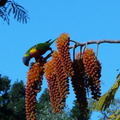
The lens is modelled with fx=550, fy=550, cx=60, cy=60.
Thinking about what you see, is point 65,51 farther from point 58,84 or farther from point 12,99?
point 12,99

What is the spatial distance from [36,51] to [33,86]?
3.7 inches

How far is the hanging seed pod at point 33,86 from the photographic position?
1443 mm

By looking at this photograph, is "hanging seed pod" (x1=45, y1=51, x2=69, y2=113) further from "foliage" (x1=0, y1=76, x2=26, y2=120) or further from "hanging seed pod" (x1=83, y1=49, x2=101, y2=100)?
"foliage" (x1=0, y1=76, x2=26, y2=120)

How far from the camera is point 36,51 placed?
1.49 metres

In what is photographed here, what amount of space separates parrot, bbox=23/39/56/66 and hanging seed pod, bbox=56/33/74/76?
33 mm

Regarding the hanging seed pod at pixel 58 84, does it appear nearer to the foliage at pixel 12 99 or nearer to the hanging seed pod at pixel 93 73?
the hanging seed pod at pixel 93 73

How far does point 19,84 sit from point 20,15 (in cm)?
2145

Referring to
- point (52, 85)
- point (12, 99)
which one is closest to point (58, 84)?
point (52, 85)

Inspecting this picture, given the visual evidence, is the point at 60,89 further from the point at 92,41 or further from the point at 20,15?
the point at 20,15

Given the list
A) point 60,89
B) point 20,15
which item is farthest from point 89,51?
point 20,15

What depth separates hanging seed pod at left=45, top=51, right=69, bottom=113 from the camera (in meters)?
1.42

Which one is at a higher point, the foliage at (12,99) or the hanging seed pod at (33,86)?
the foliage at (12,99)

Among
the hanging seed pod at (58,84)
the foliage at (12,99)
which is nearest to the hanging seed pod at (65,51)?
the hanging seed pod at (58,84)

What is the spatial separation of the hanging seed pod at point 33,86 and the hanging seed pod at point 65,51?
82 millimetres
